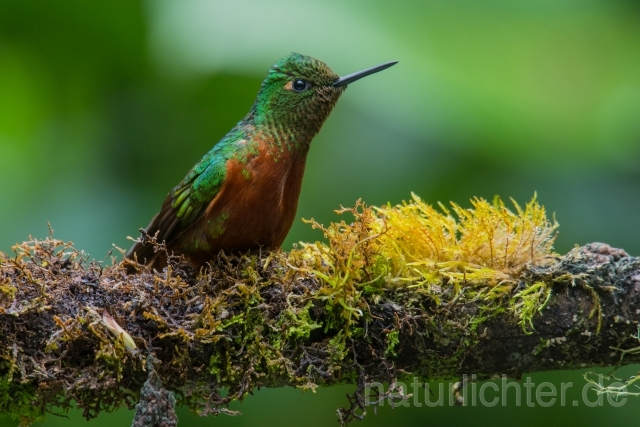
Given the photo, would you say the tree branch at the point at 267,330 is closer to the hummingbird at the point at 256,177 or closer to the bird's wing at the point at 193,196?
the hummingbird at the point at 256,177

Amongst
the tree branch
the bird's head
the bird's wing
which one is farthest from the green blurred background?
the tree branch

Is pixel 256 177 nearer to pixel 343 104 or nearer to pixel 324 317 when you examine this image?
pixel 324 317

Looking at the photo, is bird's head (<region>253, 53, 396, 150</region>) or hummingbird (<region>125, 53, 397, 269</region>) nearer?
hummingbird (<region>125, 53, 397, 269</region>)

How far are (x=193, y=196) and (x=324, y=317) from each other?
103 cm

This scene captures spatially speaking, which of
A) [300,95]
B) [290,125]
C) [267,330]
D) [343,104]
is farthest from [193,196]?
[343,104]

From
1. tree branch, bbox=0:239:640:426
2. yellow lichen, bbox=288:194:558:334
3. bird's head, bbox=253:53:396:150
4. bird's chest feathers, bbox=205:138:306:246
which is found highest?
bird's head, bbox=253:53:396:150

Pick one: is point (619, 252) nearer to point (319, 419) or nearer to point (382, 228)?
point (382, 228)

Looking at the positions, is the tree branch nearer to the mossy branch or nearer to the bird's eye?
the mossy branch

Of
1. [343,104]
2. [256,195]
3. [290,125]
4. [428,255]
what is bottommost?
[428,255]

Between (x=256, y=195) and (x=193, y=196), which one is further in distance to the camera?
(x=193, y=196)

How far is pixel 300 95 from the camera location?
3621 millimetres

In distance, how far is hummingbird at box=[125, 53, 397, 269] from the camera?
329cm

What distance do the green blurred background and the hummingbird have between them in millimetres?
628

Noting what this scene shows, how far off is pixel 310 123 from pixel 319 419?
192cm
